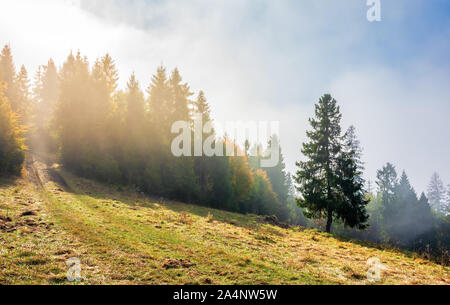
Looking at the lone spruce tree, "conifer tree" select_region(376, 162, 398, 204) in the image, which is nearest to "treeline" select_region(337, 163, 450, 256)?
"conifer tree" select_region(376, 162, 398, 204)

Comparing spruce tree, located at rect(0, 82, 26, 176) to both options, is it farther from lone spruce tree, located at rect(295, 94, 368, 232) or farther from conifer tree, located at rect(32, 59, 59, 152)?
lone spruce tree, located at rect(295, 94, 368, 232)

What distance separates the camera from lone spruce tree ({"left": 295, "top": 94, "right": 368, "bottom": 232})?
23.8 m

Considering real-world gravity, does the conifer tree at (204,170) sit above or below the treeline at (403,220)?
above

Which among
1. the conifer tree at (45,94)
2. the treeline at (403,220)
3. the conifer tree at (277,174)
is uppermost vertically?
the conifer tree at (45,94)

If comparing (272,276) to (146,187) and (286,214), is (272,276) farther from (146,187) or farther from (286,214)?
(286,214)

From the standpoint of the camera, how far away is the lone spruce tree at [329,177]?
23797 millimetres

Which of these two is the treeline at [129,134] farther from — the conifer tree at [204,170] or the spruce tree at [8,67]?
the spruce tree at [8,67]

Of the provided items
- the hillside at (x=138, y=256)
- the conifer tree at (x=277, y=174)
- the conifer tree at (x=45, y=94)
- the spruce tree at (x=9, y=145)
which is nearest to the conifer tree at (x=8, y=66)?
the conifer tree at (x=45, y=94)

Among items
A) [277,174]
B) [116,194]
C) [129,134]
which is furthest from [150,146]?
[277,174]

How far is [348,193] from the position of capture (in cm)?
2403

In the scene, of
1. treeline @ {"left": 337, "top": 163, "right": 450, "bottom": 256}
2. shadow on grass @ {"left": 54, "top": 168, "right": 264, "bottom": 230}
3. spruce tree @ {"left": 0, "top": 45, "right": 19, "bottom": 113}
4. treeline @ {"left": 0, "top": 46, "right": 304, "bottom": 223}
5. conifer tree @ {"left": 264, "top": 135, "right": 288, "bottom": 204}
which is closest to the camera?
shadow on grass @ {"left": 54, "top": 168, "right": 264, "bottom": 230}

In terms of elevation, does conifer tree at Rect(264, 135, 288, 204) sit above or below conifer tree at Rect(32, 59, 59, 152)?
below
